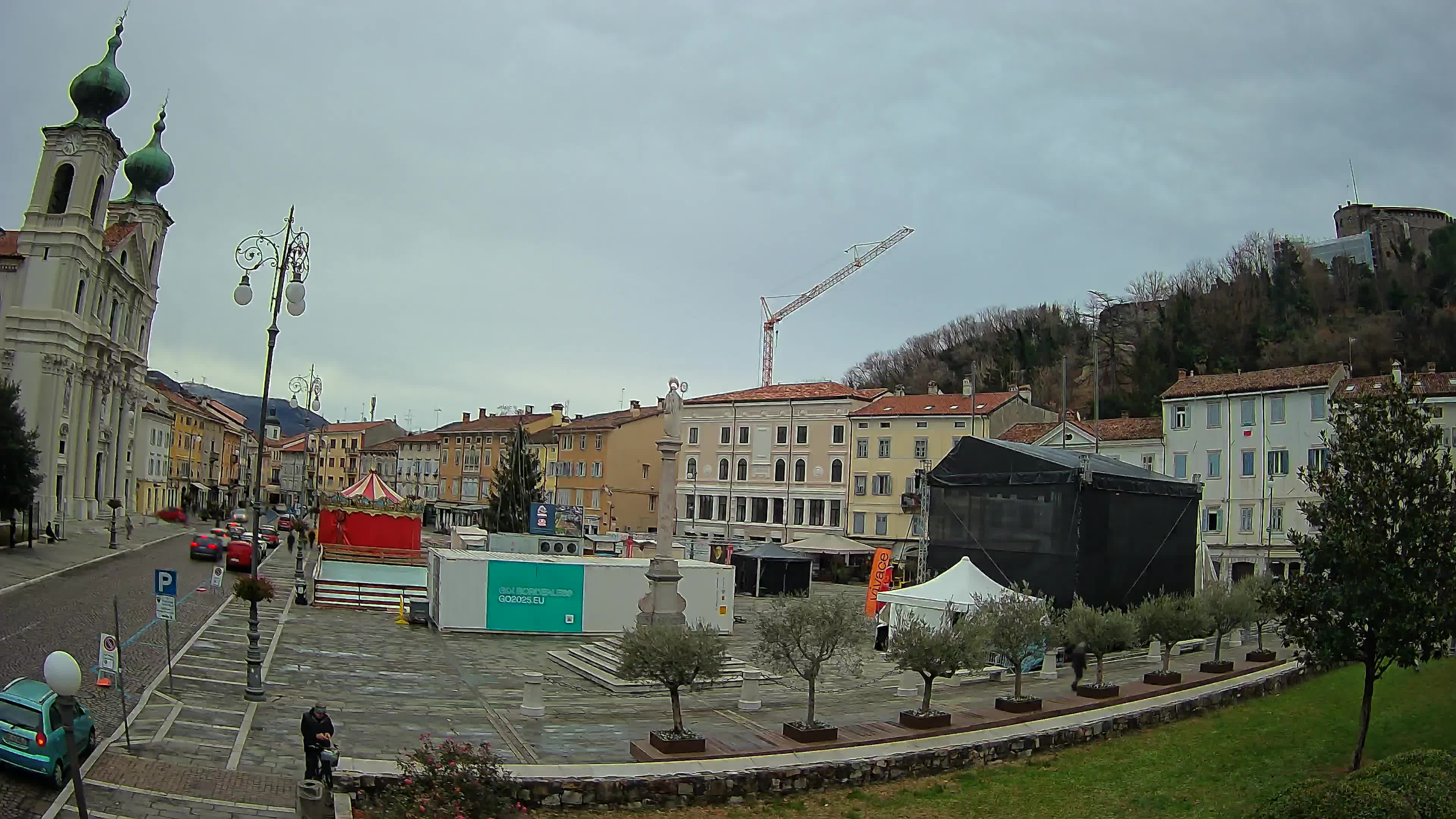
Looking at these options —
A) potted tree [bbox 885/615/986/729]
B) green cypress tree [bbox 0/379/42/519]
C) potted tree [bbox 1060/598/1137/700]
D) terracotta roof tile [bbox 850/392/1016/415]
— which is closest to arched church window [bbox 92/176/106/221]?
green cypress tree [bbox 0/379/42/519]

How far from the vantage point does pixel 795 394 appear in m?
65.0

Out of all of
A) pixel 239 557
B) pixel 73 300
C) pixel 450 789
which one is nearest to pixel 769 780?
pixel 450 789

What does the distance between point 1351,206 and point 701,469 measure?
8347cm

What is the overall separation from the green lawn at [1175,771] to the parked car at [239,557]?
3418 centimetres

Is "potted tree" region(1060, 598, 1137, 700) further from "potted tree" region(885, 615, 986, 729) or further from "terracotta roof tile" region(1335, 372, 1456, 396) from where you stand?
"terracotta roof tile" region(1335, 372, 1456, 396)

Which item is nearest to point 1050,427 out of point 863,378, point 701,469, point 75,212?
point 701,469

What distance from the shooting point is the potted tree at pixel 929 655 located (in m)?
18.6

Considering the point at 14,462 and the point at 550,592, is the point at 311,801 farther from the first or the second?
the point at 14,462

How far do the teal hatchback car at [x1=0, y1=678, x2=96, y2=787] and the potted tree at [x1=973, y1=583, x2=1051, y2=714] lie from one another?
15174 mm

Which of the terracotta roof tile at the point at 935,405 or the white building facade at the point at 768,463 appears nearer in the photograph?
the terracotta roof tile at the point at 935,405

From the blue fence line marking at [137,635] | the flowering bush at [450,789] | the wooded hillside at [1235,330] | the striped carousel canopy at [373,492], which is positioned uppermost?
the wooded hillside at [1235,330]

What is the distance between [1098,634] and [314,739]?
54.0 feet

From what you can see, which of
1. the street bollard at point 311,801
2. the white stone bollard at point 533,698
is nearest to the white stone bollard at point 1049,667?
the white stone bollard at point 533,698

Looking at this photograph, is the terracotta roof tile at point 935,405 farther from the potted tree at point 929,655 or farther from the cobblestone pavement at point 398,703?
the potted tree at point 929,655
